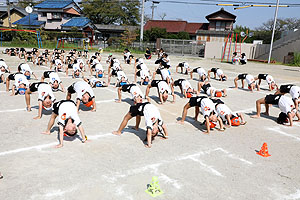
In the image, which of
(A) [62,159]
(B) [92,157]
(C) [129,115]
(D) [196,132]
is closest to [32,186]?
(A) [62,159]

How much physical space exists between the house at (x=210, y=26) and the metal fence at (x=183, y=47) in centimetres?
1135

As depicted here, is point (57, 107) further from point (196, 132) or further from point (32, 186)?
point (196, 132)

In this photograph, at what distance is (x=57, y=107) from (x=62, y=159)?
63.3 inches

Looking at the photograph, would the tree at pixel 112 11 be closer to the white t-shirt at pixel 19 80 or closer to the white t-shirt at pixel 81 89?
the white t-shirt at pixel 19 80

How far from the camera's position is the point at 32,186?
501 cm

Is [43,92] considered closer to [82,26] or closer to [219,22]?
[82,26]

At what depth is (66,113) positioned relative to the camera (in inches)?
268

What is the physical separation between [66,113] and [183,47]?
34.5m

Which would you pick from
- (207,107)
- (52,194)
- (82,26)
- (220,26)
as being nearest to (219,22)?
(220,26)

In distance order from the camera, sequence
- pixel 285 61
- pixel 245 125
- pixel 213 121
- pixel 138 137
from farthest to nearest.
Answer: pixel 285 61 < pixel 245 125 < pixel 213 121 < pixel 138 137

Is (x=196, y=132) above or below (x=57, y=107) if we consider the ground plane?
below

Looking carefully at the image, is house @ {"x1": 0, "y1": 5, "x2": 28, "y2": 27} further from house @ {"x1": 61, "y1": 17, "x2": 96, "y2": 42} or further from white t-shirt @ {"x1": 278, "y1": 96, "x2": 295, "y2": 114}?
white t-shirt @ {"x1": 278, "y1": 96, "x2": 295, "y2": 114}

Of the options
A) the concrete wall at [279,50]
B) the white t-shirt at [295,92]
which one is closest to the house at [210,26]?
the concrete wall at [279,50]

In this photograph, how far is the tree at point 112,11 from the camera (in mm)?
63312
